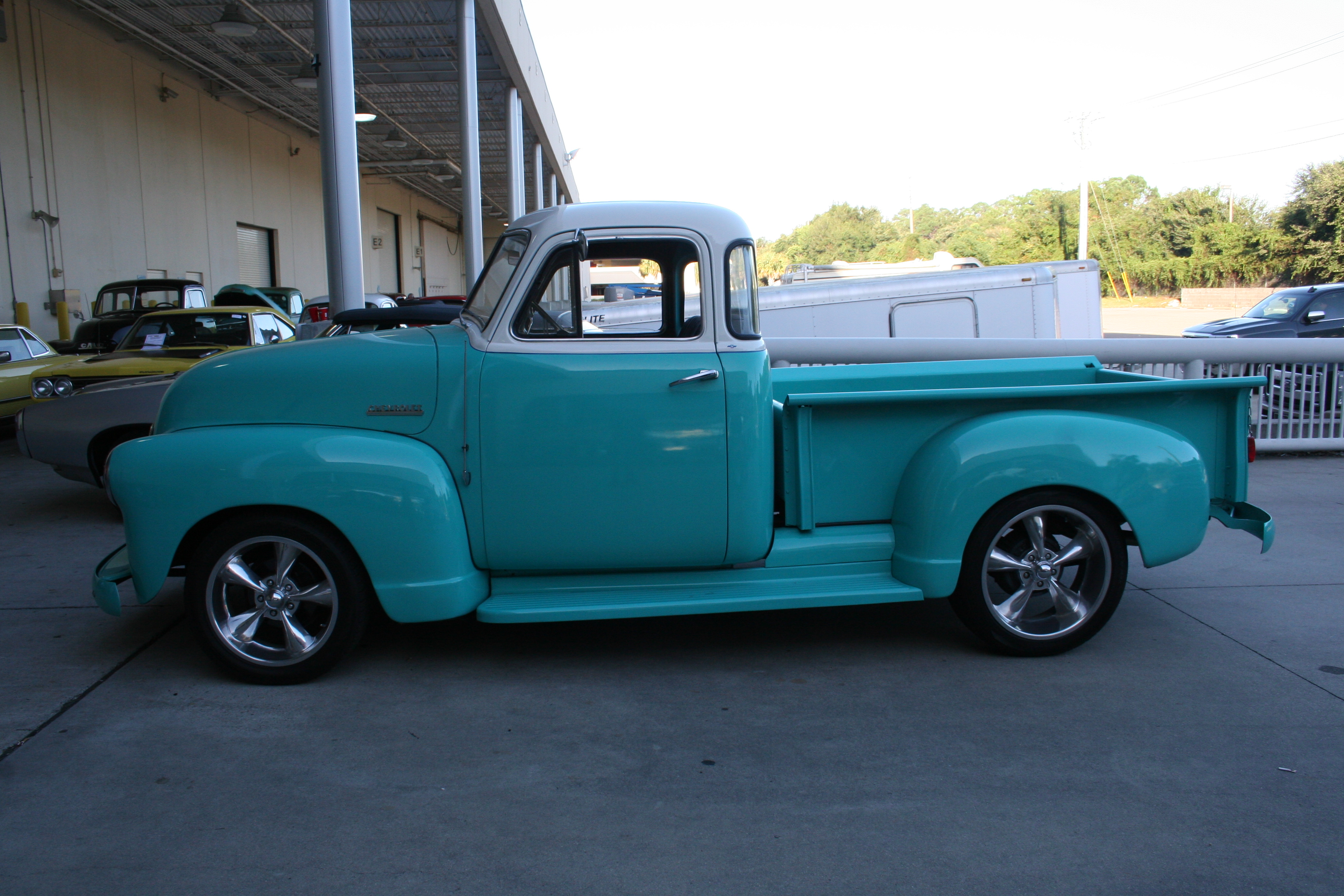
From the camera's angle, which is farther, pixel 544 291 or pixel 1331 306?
pixel 1331 306

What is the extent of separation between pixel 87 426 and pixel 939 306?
845cm

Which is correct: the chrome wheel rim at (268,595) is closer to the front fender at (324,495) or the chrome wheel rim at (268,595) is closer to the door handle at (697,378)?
the front fender at (324,495)

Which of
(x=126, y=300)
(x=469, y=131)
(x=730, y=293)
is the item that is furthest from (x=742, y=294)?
(x=126, y=300)

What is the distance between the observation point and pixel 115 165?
1953cm

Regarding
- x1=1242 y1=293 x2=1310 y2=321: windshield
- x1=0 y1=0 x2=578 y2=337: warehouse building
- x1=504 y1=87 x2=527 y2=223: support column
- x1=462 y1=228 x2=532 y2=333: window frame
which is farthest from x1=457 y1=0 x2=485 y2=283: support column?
x1=1242 y1=293 x2=1310 y2=321: windshield

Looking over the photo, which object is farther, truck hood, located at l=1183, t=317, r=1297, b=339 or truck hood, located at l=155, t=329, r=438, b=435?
truck hood, located at l=1183, t=317, r=1297, b=339

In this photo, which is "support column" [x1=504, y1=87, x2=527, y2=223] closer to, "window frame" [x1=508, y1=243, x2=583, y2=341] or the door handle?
"window frame" [x1=508, y1=243, x2=583, y2=341]

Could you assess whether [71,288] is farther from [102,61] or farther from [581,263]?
[581,263]

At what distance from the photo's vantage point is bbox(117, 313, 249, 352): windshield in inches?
356

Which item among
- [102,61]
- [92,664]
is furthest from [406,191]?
[92,664]

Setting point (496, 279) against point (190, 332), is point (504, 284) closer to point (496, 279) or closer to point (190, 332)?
point (496, 279)

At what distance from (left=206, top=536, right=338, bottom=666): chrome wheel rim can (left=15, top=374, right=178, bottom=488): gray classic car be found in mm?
3400

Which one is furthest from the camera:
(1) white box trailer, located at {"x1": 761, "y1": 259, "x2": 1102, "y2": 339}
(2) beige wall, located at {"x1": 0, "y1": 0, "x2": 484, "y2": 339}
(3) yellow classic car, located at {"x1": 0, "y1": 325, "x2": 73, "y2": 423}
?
(2) beige wall, located at {"x1": 0, "y1": 0, "x2": 484, "y2": 339}

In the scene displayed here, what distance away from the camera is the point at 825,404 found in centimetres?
419
